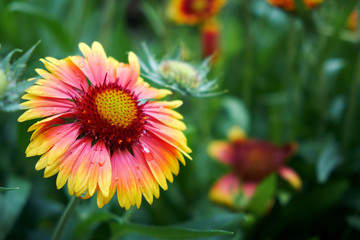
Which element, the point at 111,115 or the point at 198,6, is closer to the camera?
the point at 111,115

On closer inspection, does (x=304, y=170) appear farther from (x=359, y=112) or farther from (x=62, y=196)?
(x=62, y=196)

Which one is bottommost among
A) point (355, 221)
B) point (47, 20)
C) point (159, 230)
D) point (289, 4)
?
point (355, 221)

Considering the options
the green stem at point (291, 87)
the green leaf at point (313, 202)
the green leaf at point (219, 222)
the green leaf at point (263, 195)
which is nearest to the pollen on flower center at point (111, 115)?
the green leaf at point (219, 222)

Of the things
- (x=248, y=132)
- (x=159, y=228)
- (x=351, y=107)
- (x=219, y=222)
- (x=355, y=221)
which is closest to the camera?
(x=159, y=228)

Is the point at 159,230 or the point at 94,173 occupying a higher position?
the point at 94,173

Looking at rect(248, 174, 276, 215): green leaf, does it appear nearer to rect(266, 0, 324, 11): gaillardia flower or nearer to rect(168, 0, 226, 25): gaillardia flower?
rect(266, 0, 324, 11): gaillardia flower

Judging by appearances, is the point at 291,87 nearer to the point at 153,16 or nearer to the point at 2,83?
the point at 153,16

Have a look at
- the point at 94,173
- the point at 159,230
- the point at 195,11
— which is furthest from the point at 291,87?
the point at 94,173

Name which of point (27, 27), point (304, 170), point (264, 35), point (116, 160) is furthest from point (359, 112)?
point (27, 27)
